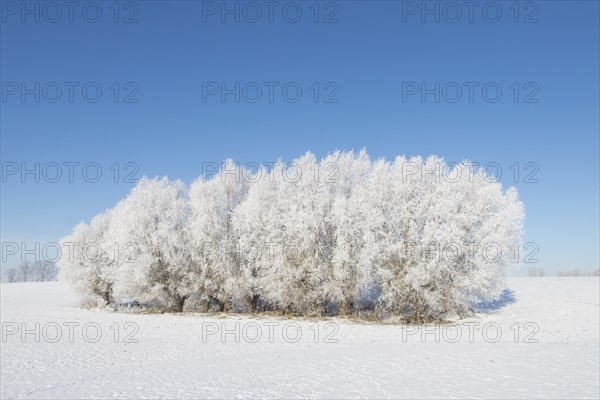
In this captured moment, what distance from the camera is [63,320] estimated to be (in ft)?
147

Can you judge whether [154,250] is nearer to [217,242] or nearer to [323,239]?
[217,242]

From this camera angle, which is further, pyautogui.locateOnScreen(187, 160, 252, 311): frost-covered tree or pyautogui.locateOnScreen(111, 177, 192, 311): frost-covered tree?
pyautogui.locateOnScreen(111, 177, 192, 311): frost-covered tree

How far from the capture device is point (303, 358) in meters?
24.5

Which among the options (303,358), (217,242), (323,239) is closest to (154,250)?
(217,242)

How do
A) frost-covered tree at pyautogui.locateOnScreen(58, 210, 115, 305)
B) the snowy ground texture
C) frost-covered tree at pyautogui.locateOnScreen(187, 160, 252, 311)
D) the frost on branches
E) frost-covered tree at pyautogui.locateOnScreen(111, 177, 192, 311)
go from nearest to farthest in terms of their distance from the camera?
the snowy ground texture → the frost on branches → frost-covered tree at pyautogui.locateOnScreen(187, 160, 252, 311) → frost-covered tree at pyautogui.locateOnScreen(111, 177, 192, 311) → frost-covered tree at pyautogui.locateOnScreen(58, 210, 115, 305)

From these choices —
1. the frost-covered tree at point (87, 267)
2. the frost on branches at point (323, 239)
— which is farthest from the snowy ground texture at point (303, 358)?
the frost-covered tree at point (87, 267)

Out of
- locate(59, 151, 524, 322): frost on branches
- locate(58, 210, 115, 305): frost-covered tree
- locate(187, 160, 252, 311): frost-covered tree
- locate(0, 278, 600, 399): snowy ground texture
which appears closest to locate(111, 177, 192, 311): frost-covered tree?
locate(59, 151, 524, 322): frost on branches

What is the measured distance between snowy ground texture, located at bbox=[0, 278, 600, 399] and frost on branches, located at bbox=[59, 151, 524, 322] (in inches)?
168

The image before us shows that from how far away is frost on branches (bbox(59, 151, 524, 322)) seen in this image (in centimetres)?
4200

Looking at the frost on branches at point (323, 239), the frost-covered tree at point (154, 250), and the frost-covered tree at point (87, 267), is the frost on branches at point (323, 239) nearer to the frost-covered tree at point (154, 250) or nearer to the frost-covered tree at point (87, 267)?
the frost-covered tree at point (154, 250)

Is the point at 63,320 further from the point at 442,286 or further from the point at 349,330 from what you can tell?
the point at 442,286

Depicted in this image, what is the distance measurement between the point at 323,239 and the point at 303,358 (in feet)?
75.3

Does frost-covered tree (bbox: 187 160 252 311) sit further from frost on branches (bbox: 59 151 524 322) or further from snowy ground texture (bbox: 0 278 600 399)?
snowy ground texture (bbox: 0 278 600 399)

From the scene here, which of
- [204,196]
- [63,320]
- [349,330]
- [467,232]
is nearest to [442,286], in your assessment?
[467,232]
